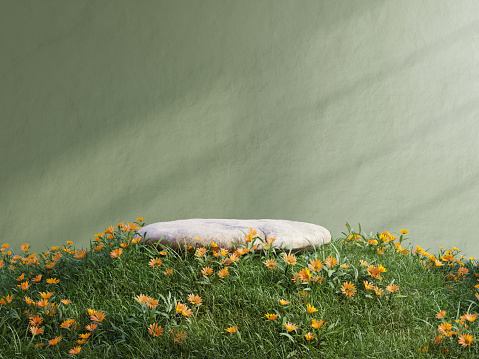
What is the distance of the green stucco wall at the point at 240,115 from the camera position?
4.29 metres

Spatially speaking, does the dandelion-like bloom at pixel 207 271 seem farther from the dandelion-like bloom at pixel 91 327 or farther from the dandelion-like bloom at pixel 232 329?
the dandelion-like bloom at pixel 91 327

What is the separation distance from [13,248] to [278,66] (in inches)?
130

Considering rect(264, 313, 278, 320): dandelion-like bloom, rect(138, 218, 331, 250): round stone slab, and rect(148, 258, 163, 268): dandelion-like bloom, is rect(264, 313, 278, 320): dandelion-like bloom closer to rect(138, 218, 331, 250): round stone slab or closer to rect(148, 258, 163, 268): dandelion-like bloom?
rect(138, 218, 331, 250): round stone slab

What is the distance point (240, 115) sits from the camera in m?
4.40

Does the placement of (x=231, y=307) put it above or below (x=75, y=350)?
above

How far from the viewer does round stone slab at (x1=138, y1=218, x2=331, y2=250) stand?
2605 millimetres

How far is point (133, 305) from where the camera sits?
2.14 m

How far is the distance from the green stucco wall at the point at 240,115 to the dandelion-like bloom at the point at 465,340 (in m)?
2.52

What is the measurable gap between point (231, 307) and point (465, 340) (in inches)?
43.7

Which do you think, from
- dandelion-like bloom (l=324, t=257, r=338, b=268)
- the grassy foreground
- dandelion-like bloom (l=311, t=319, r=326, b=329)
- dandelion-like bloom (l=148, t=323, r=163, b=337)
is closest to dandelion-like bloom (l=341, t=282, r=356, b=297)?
the grassy foreground

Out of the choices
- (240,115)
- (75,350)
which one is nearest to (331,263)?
(75,350)

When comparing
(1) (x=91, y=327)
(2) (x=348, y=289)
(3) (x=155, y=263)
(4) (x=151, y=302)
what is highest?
(3) (x=155, y=263)

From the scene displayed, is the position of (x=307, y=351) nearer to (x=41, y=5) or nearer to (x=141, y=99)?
(x=141, y=99)

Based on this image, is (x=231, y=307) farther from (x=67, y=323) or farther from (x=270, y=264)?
(x=67, y=323)
